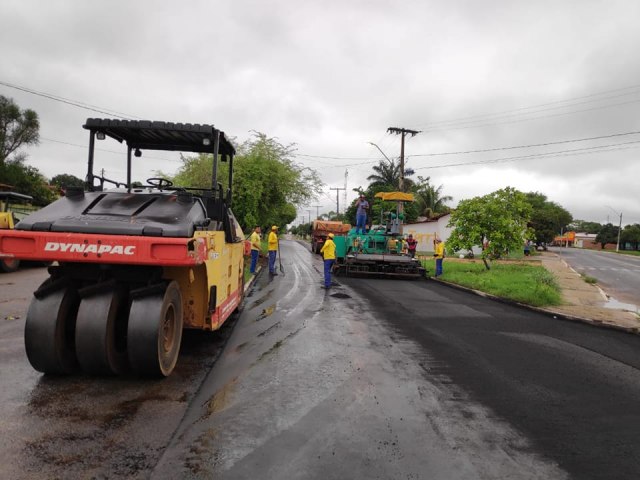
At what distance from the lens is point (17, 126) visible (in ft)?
159

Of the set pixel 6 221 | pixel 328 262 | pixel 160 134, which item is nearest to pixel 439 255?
pixel 328 262

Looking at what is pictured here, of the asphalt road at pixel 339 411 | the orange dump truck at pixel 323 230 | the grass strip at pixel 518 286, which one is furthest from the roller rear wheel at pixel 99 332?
the orange dump truck at pixel 323 230

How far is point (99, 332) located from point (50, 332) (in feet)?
1.56

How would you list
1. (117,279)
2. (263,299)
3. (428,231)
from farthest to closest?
(428,231) → (263,299) → (117,279)

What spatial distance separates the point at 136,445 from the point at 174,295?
1.63 meters

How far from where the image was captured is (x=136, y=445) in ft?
10.4

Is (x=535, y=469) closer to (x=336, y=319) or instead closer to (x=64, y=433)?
(x=64, y=433)

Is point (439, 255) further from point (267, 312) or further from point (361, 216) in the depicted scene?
point (267, 312)

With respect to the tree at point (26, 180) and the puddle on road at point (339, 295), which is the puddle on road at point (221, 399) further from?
the tree at point (26, 180)

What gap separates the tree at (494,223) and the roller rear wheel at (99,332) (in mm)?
14264

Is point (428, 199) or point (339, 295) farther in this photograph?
point (428, 199)

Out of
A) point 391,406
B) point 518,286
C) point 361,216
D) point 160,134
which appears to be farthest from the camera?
point 361,216

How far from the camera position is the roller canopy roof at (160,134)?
18.2 feet

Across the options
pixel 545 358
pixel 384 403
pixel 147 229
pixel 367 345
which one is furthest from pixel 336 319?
pixel 147 229
